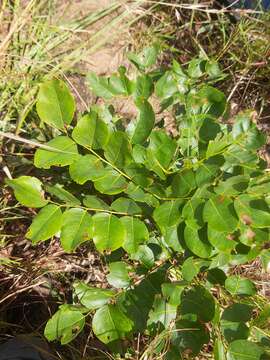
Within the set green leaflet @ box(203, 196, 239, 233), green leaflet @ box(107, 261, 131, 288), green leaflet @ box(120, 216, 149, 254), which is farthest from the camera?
green leaflet @ box(107, 261, 131, 288)

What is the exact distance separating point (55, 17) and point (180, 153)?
137 centimetres

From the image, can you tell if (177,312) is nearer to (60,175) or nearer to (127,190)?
(127,190)

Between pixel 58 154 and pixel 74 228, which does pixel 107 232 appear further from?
pixel 58 154

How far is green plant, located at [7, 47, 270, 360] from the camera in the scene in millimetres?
1218

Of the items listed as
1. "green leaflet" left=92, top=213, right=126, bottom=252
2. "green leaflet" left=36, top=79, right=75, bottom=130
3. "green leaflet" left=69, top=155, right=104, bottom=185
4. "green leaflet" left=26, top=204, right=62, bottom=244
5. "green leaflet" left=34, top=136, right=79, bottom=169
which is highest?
"green leaflet" left=36, top=79, right=75, bottom=130

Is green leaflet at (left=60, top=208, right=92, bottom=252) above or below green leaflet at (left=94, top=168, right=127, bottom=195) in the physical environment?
below

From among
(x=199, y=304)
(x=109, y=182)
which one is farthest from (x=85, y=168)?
(x=199, y=304)

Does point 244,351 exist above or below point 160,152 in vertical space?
below

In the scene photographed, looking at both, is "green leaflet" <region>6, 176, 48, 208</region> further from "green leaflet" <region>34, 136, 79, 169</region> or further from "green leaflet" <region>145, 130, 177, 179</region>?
"green leaflet" <region>145, 130, 177, 179</region>

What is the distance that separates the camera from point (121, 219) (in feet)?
4.21

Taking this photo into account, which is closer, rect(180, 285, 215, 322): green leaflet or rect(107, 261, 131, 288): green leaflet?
rect(180, 285, 215, 322): green leaflet

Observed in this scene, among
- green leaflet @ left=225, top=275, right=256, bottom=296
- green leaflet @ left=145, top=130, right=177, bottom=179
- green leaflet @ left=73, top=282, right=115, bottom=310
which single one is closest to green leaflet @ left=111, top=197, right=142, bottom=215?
green leaflet @ left=145, top=130, right=177, bottom=179

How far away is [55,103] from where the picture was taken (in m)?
1.29

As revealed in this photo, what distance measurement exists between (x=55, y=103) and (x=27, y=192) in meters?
0.26
